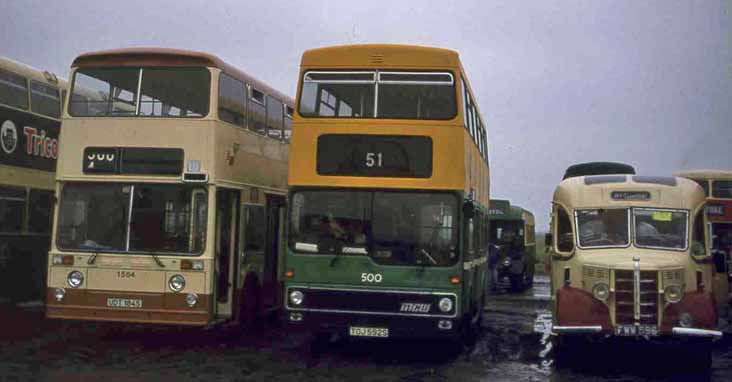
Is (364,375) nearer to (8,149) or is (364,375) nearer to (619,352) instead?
(619,352)

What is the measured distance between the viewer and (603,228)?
561 inches

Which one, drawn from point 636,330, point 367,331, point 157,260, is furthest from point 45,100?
point 636,330

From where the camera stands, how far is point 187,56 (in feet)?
45.9

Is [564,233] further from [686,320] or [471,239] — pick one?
[686,320]

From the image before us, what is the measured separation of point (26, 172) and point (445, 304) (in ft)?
28.8

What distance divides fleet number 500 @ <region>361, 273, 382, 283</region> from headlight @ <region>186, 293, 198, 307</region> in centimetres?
250

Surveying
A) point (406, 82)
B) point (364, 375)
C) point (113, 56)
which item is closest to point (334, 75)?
point (406, 82)

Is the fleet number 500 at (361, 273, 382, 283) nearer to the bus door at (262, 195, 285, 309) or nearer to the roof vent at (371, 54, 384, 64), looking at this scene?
the roof vent at (371, 54, 384, 64)

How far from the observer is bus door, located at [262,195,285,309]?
56.0 ft

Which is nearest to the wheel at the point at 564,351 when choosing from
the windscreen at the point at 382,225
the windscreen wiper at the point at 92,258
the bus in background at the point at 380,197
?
the bus in background at the point at 380,197

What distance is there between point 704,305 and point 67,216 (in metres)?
9.26

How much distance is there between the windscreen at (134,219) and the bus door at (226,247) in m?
0.77

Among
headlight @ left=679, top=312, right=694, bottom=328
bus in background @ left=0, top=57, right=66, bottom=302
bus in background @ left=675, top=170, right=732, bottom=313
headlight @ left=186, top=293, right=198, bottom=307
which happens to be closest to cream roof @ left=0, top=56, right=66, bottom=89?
bus in background @ left=0, top=57, right=66, bottom=302

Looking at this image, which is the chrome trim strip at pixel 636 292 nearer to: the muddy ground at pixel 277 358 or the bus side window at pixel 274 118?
the muddy ground at pixel 277 358
